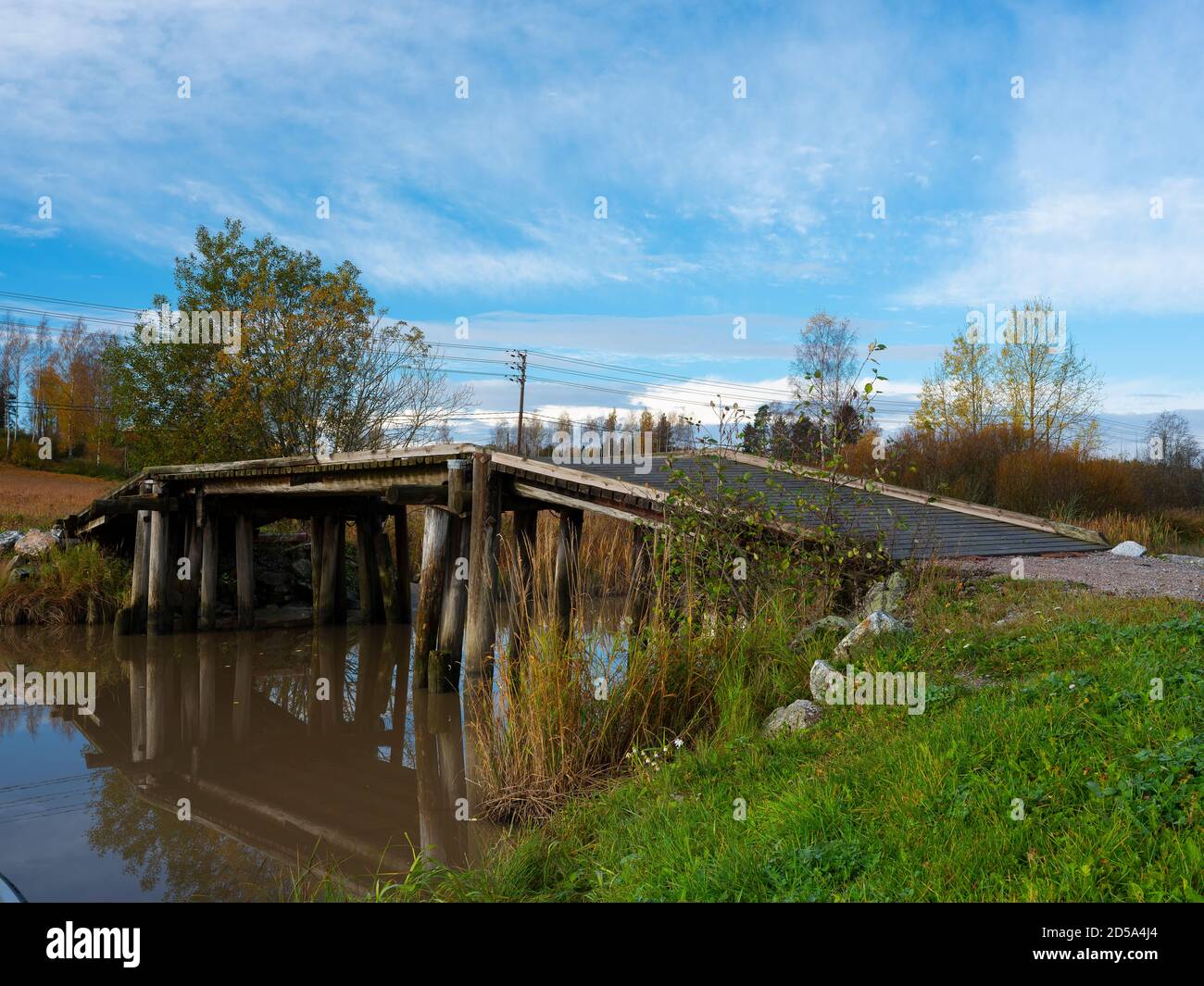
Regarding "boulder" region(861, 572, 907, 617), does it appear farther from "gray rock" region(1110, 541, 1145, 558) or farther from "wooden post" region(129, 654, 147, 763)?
"wooden post" region(129, 654, 147, 763)

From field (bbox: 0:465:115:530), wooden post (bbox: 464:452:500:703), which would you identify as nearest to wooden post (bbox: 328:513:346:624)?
wooden post (bbox: 464:452:500:703)

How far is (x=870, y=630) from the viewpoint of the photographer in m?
6.05

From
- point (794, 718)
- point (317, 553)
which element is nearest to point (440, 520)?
point (317, 553)

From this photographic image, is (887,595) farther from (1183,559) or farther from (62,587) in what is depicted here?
(62,587)

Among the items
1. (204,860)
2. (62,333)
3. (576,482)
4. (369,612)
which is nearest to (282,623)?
(369,612)

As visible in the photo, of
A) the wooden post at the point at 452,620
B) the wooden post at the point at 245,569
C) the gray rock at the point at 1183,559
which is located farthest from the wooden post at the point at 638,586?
the wooden post at the point at 245,569

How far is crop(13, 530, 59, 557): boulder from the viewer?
16.3m

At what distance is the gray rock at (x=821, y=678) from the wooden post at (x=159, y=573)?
40.8ft

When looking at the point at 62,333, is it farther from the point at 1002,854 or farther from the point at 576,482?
the point at 1002,854

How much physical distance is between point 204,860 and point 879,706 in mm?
4543

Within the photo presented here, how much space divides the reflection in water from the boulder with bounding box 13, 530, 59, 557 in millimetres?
2883

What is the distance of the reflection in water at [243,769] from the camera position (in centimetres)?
587

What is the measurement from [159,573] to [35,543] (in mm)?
3652

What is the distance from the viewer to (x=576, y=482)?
9492 mm
